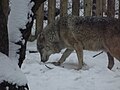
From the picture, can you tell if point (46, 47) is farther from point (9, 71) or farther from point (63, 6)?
point (9, 71)

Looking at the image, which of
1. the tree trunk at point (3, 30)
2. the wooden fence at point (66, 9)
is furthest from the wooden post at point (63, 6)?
the tree trunk at point (3, 30)

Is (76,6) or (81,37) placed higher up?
(76,6)

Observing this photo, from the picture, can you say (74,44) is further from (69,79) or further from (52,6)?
(52,6)

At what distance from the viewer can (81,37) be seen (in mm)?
7375

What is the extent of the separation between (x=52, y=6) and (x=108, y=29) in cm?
315

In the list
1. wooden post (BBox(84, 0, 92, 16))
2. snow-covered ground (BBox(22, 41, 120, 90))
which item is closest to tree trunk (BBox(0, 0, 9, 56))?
snow-covered ground (BBox(22, 41, 120, 90))

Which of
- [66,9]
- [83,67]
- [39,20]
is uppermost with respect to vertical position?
[66,9]

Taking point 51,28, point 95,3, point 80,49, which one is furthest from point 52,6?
point 80,49

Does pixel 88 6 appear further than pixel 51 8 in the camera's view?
Yes

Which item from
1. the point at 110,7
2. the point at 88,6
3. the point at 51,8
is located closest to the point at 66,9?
the point at 51,8

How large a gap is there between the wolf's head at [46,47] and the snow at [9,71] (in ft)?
14.1

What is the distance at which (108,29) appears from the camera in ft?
22.6

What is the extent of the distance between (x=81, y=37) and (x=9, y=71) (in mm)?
3884

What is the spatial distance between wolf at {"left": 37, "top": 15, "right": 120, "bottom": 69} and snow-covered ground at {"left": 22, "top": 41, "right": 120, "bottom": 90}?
23 centimetres
